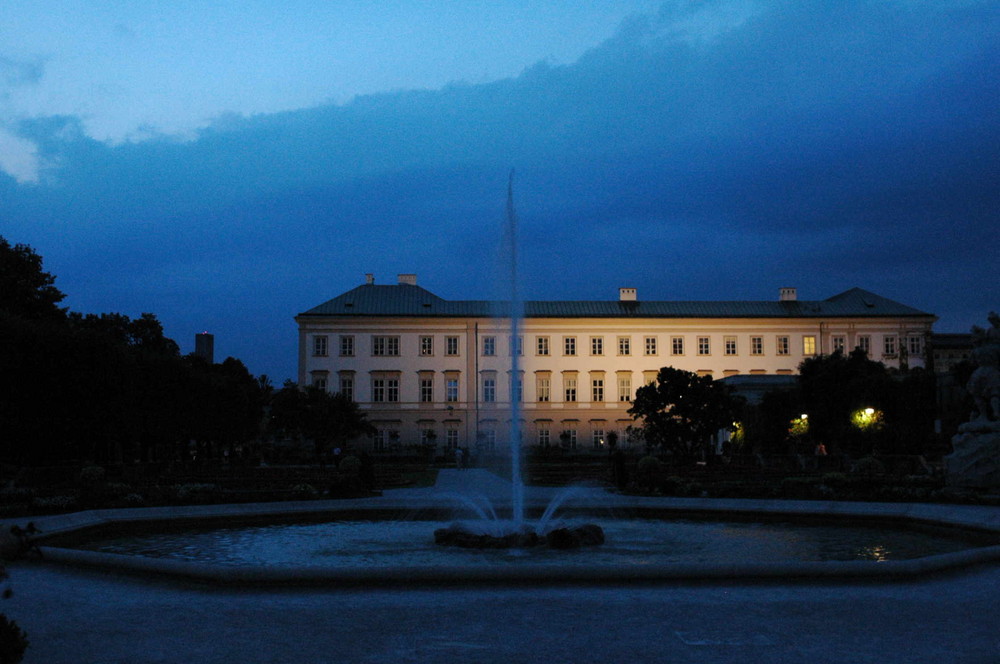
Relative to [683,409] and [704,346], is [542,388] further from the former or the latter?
[683,409]

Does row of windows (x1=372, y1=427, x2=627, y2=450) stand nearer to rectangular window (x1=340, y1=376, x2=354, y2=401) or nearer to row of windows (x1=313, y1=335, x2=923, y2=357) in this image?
rectangular window (x1=340, y1=376, x2=354, y2=401)

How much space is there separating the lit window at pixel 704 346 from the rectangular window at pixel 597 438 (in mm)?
9442

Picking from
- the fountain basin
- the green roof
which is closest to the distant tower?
the green roof

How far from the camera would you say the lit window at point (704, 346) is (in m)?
66.8

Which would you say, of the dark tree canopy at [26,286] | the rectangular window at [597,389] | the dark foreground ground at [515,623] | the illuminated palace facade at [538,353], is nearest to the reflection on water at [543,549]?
the dark foreground ground at [515,623]

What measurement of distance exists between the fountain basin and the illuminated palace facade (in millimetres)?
48882

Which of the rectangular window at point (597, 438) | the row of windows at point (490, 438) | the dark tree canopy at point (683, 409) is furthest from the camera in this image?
the rectangular window at point (597, 438)

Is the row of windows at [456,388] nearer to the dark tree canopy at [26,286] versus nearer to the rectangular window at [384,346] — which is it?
the rectangular window at [384,346]

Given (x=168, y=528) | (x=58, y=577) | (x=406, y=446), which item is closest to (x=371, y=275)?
(x=406, y=446)

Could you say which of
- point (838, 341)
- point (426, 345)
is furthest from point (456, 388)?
point (838, 341)

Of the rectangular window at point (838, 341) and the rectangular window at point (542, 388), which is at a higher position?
the rectangular window at point (838, 341)

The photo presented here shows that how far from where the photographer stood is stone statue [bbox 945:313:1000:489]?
57.4ft

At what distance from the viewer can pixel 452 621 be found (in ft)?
21.1

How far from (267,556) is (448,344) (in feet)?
182
